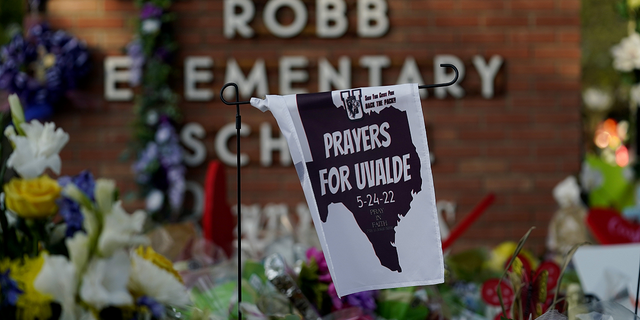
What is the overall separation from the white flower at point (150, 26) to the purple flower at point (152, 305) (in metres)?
2.65

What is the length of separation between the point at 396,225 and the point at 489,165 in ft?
8.16

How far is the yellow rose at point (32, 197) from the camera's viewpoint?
0.79 meters

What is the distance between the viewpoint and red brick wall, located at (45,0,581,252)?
327 cm

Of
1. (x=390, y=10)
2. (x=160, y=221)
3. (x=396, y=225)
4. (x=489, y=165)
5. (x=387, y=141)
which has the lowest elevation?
(x=160, y=221)

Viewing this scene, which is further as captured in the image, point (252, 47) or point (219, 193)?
point (252, 47)

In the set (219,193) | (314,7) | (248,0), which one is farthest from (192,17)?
(219,193)

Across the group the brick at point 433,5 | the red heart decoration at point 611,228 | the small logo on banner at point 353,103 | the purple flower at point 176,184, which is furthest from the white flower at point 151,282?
the brick at point 433,5

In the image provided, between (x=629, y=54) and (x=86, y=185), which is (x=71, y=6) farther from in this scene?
(x=629, y=54)

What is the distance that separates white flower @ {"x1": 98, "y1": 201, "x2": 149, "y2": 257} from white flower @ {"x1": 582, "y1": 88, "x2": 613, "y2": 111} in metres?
11.9

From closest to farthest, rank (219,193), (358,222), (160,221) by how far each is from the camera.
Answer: (358,222), (219,193), (160,221)

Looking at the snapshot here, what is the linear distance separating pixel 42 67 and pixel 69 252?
274cm

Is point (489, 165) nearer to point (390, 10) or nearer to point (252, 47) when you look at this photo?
point (390, 10)

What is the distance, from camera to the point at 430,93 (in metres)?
3.25

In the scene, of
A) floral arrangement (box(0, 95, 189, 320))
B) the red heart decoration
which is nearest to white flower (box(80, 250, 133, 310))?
floral arrangement (box(0, 95, 189, 320))
